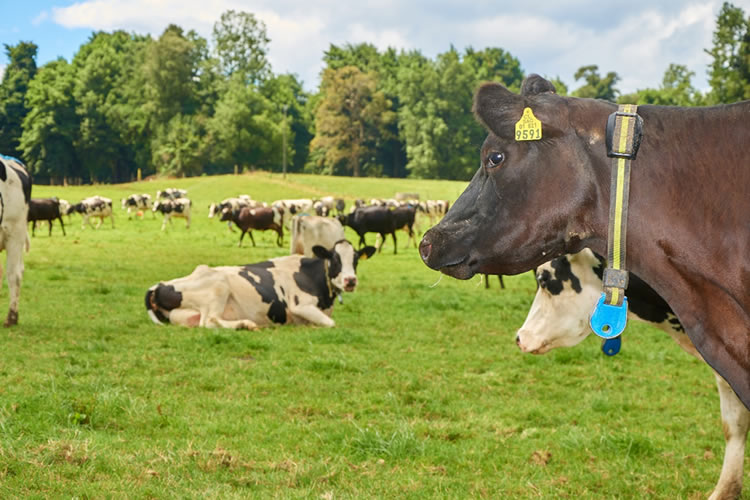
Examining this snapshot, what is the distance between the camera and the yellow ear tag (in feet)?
7.04

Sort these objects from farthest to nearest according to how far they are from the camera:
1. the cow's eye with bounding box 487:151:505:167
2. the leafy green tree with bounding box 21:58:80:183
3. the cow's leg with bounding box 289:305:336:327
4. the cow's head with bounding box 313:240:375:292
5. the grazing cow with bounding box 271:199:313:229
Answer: the leafy green tree with bounding box 21:58:80:183
the grazing cow with bounding box 271:199:313:229
the cow's head with bounding box 313:240:375:292
the cow's leg with bounding box 289:305:336:327
the cow's eye with bounding box 487:151:505:167

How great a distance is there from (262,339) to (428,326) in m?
2.58

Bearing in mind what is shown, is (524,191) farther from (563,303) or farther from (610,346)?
(563,303)

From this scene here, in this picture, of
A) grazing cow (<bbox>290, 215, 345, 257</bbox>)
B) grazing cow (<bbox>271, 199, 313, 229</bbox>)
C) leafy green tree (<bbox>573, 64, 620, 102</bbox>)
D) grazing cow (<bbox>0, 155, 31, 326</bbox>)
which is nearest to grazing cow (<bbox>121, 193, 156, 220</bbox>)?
grazing cow (<bbox>271, 199, 313, 229</bbox>)

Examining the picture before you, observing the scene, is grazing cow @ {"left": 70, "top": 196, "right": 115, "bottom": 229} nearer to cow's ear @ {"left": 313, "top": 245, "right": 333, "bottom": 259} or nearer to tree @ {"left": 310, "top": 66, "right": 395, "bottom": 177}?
cow's ear @ {"left": 313, "top": 245, "right": 333, "bottom": 259}

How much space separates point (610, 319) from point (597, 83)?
11221cm

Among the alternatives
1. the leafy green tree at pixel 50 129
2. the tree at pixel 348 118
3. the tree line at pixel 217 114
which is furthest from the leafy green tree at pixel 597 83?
the leafy green tree at pixel 50 129

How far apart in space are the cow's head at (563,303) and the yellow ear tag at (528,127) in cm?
310

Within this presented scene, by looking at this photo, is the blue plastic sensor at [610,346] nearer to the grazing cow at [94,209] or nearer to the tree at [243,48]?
the grazing cow at [94,209]

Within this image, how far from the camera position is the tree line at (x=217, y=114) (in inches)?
3302

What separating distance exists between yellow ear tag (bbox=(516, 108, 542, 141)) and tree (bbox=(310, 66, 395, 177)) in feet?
289

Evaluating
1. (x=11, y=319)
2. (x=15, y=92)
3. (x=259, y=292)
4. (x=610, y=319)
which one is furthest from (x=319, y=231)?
(x=15, y=92)

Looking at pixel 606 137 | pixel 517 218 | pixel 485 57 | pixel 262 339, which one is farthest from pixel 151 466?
pixel 485 57

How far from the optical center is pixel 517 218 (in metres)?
2.22
